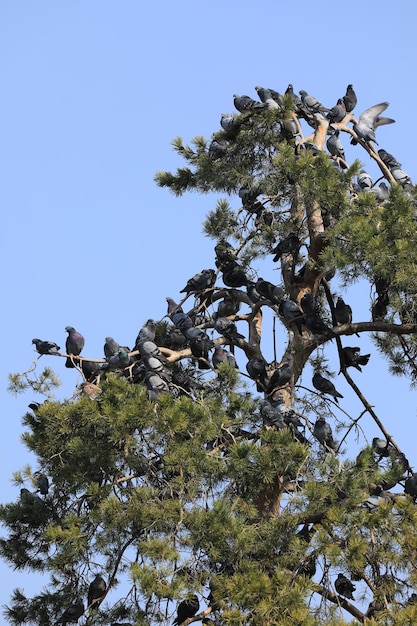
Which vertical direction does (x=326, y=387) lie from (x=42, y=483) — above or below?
above

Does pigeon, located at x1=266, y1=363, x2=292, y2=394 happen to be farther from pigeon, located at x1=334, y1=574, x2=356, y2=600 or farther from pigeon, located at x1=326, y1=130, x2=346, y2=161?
pigeon, located at x1=326, y1=130, x2=346, y2=161

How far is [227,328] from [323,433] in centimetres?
111

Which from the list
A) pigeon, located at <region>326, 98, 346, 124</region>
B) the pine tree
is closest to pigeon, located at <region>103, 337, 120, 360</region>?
the pine tree

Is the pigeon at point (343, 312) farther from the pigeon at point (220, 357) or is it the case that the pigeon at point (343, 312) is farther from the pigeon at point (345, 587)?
the pigeon at point (345, 587)

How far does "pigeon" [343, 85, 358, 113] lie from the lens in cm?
977

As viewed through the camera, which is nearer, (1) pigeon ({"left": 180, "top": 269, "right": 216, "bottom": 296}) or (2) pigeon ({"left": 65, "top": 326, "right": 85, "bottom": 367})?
(2) pigeon ({"left": 65, "top": 326, "right": 85, "bottom": 367})

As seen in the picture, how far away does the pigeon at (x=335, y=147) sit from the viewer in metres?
9.15

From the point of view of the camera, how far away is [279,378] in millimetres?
8172

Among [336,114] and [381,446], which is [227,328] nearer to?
[381,446]

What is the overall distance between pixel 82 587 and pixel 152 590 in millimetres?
1162

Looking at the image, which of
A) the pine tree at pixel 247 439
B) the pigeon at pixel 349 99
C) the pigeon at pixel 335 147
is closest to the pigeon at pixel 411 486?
the pine tree at pixel 247 439

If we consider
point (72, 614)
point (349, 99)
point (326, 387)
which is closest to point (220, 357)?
point (326, 387)

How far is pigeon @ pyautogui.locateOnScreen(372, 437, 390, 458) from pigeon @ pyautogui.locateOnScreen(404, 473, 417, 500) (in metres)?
0.41

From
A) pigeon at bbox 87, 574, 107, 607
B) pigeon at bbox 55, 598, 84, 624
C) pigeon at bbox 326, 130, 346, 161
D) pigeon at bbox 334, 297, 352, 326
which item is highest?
pigeon at bbox 326, 130, 346, 161
